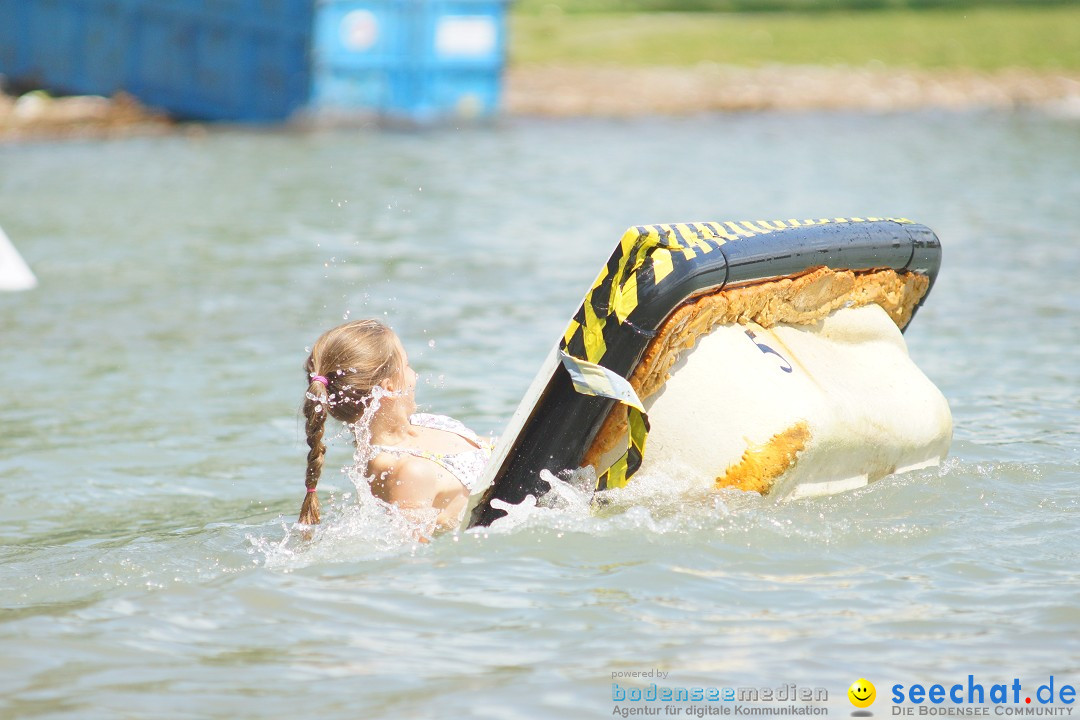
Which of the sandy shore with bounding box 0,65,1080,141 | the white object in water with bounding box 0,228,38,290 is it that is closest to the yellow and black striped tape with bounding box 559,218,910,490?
the white object in water with bounding box 0,228,38,290

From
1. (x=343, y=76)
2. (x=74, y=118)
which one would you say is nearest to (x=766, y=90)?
(x=343, y=76)

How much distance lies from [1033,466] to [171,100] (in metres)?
16.9

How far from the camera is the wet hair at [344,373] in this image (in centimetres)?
445

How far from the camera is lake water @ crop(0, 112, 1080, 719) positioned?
11.7 ft

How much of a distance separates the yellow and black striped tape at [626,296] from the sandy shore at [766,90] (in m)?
18.2

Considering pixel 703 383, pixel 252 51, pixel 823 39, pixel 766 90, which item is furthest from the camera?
pixel 823 39

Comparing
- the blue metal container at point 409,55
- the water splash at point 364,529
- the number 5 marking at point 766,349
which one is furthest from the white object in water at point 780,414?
the blue metal container at point 409,55

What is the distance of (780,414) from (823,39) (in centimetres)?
2702

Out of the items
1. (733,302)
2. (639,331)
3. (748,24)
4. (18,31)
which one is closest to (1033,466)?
(733,302)

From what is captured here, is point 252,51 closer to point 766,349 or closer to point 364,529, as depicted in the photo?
point 364,529

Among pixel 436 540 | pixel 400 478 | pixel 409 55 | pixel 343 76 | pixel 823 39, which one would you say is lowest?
pixel 436 540

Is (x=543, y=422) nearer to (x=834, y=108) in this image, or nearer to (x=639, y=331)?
(x=639, y=331)

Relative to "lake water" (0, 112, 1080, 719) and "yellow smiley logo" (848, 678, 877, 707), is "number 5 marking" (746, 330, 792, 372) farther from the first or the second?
"yellow smiley logo" (848, 678, 877, 707)

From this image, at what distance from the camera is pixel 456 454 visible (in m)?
4.64
